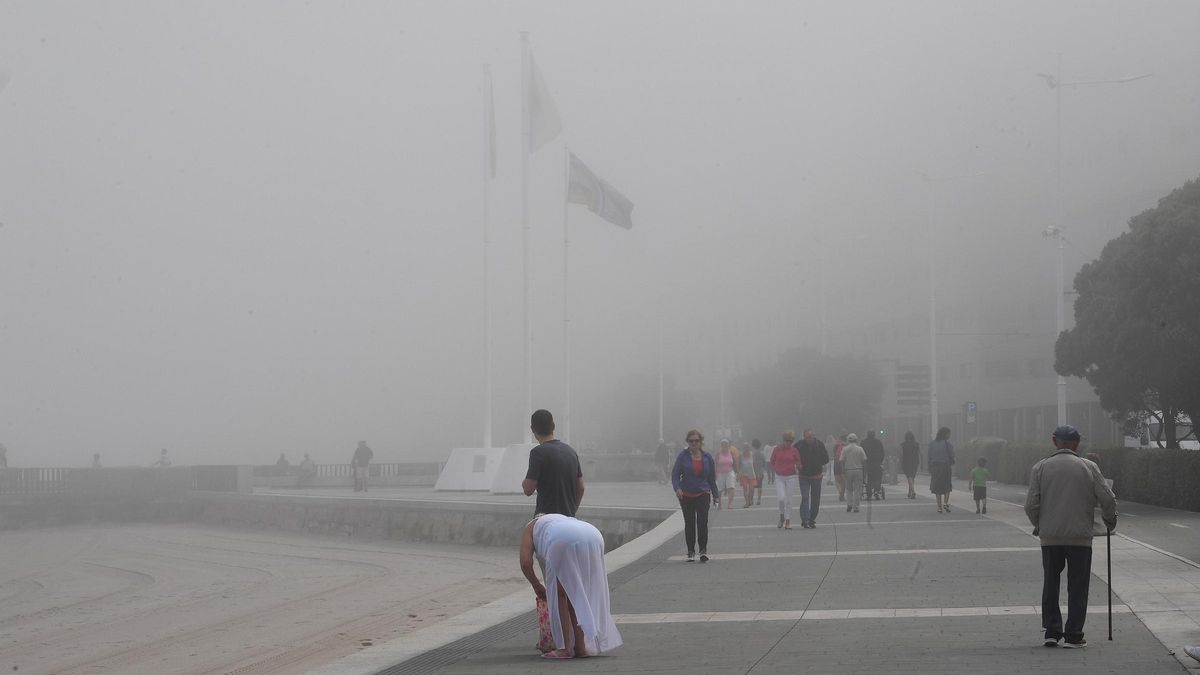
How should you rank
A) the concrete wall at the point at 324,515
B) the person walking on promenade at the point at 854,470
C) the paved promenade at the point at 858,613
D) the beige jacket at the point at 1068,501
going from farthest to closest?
the person walking on promenade at the point at 854,470, the concrete wall at the point at 324,515, the beige jacket at the point at 1068,501, the paved promenade at the point at 858,613

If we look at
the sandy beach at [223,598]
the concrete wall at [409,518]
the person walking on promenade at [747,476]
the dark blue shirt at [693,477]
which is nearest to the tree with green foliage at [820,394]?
the concrete wall at [409,518]

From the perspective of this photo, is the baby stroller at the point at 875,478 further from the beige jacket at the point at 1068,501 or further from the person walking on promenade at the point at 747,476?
the beige jacket at the point at 1068,501

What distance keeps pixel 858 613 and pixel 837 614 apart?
18 cm

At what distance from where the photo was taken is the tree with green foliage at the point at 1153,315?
2844cm

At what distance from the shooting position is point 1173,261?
28484 mm

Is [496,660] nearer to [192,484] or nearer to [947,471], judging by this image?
[947,471]

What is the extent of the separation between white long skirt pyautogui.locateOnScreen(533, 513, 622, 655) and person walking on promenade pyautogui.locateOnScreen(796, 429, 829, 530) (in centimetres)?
1400

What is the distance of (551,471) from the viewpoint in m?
10.8

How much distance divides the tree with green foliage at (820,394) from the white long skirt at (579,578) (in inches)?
2881

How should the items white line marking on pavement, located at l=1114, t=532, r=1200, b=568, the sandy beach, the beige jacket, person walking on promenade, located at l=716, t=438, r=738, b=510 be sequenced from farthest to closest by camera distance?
person walking on promenade, located at l=716, t=438, r=738, b=510
white line marking on pavement, located at l=1114, t=532, r=1200, b=568
the sandy beach
the beige jacket

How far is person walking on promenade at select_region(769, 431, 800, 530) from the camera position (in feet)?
78.5

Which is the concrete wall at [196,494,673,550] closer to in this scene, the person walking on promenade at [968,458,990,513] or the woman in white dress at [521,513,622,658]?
the person walking on promenade at [968,458,990,513]

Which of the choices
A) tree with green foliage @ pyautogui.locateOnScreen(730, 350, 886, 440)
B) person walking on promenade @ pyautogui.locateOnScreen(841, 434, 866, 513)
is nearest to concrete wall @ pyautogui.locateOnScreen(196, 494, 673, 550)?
person walking on promenade @ pyautogui.locateOnScreen(841, 434, 866, 513)

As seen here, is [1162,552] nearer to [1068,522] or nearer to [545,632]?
[1068,522]
